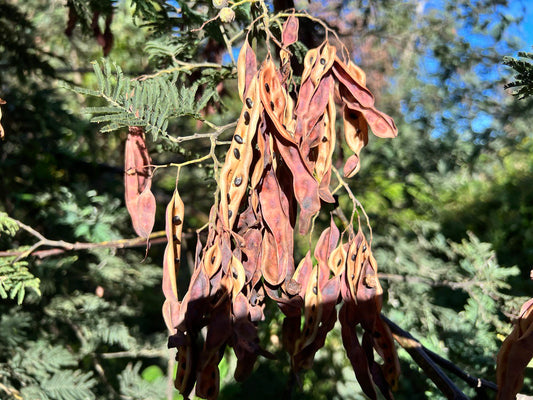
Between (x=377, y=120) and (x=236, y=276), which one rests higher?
(x=377, y=120)

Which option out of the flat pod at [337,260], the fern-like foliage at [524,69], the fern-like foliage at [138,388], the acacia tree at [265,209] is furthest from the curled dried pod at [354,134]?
the fern-like foliage at [138,388]

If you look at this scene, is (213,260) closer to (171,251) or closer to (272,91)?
(171,251)

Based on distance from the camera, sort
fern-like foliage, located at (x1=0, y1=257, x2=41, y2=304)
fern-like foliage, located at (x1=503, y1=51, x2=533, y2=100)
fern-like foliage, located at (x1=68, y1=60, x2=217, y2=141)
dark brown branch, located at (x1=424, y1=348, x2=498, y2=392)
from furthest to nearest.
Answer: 1. fern-like foliage, located at (x1=0, y1=257, x2=41, y2=304)
2. dark brown branch, located at (x1=424, y1=348, x2=498, y2=392)
3. fern-like foliage, located at (x1=68, y1=60, x2=217, y2=141)
4. fern-like foliage, located at (x1=503, y1=51, x2=533, y2=100)

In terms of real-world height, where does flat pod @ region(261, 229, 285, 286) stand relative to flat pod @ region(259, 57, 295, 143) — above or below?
below

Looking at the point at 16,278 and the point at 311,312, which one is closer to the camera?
the point at 311,312

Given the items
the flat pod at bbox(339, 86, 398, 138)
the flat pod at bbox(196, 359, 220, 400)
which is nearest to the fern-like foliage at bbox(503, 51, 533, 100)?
the flat pod at bbox(339, 86, 398, 138)

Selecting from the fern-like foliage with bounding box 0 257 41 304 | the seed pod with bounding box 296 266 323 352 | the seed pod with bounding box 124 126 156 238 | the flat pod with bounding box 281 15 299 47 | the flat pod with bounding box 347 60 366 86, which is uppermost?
the flat pod with bounding box 281 15 299 47

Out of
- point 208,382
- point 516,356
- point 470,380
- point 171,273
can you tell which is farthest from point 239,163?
point 470,380

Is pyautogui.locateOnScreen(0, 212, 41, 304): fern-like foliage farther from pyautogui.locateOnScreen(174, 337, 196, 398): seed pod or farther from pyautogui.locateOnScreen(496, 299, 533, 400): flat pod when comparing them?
pyautogui.locateOnScreen(496, 299, 533, 400): flat pod

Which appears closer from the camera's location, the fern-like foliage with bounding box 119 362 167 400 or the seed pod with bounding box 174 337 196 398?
the seed pod with bounding box 174 337 196 398

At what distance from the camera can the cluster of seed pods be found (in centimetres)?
70

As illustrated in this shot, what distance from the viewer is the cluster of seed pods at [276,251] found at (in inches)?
27.7

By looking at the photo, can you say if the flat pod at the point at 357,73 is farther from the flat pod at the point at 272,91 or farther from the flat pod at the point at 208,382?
the flat pod at the point at 208,382

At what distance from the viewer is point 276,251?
2.39 ft
